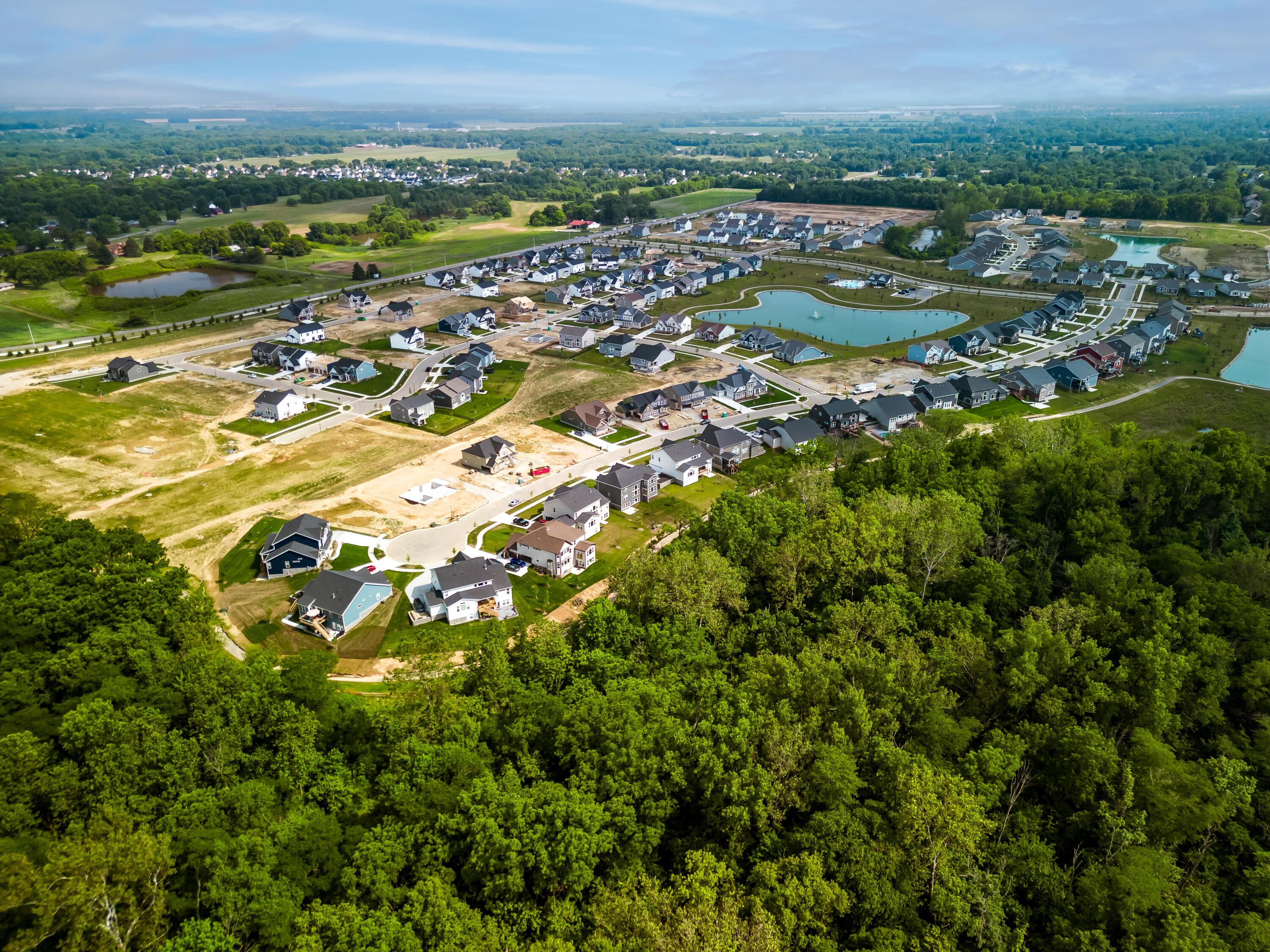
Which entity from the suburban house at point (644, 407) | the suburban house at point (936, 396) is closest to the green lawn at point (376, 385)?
the suburban house at point (644, 407)

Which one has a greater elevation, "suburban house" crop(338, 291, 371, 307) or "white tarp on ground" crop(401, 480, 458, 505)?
"suburban house" crop(338, 291, 371, 307)

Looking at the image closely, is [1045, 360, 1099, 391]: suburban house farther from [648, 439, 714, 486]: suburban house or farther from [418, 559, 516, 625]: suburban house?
[418, 559, 516, 625]: suburban house

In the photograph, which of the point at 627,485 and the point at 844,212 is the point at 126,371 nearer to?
the point at 627,485

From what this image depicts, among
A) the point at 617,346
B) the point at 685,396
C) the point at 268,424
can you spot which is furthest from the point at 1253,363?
the point at 268,424

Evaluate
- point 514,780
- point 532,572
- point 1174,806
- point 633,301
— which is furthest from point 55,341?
point 1174,806

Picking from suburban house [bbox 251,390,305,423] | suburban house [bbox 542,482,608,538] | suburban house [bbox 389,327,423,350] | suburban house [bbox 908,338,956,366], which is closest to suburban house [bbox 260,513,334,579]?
suburban house [bbox 542,482,608,538]
